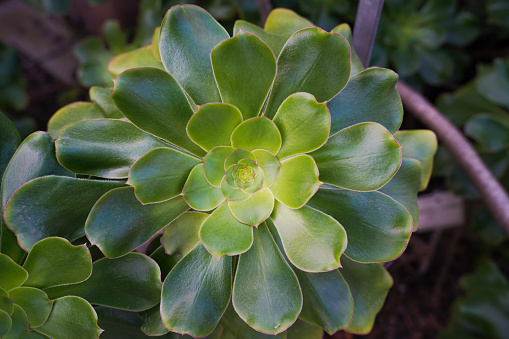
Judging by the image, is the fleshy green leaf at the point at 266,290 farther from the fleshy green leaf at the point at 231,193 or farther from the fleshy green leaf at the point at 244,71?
the fleshy green leaf at the point at 244,71

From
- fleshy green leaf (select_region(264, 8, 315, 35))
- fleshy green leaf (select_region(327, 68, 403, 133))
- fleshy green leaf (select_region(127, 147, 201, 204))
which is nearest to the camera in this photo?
fleshy green leaf (select_region(127, 147, 201, 204))

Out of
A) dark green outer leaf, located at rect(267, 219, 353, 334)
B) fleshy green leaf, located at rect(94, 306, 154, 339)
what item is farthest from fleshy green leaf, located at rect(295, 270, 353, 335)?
fleshy green leaf, located at rect(94, 306, 154, 339)

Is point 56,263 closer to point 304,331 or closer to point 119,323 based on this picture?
point 119,323

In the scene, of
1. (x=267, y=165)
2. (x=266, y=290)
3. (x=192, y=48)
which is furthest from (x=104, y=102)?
(x=266, y=290)

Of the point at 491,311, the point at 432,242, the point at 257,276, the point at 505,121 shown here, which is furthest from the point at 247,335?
the point at 432,242

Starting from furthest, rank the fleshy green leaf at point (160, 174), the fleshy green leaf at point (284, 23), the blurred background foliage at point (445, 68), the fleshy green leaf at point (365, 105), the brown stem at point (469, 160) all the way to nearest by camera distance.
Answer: the blurred background foliage at point (445, 68) < the brown stem at point (469, 160) < the fleshy green leaf at point (284, 23) < the fleshy green leaf at point (365, 105) < the fleshy green leaf at point (160, 174)

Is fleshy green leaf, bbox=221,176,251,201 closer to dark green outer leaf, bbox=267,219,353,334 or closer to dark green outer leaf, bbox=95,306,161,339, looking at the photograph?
dark green outer leaf, bbox=267,219,353,334

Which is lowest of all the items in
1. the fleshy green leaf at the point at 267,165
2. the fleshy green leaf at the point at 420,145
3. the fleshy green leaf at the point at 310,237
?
the fleshy green leaf at the point at 420,145

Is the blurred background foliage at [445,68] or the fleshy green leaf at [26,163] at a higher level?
the fleshy green leaf at [26,163]

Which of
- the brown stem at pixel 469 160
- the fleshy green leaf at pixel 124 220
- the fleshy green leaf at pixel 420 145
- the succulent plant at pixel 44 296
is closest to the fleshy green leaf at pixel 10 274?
the succulent plant at pixel 44 296
